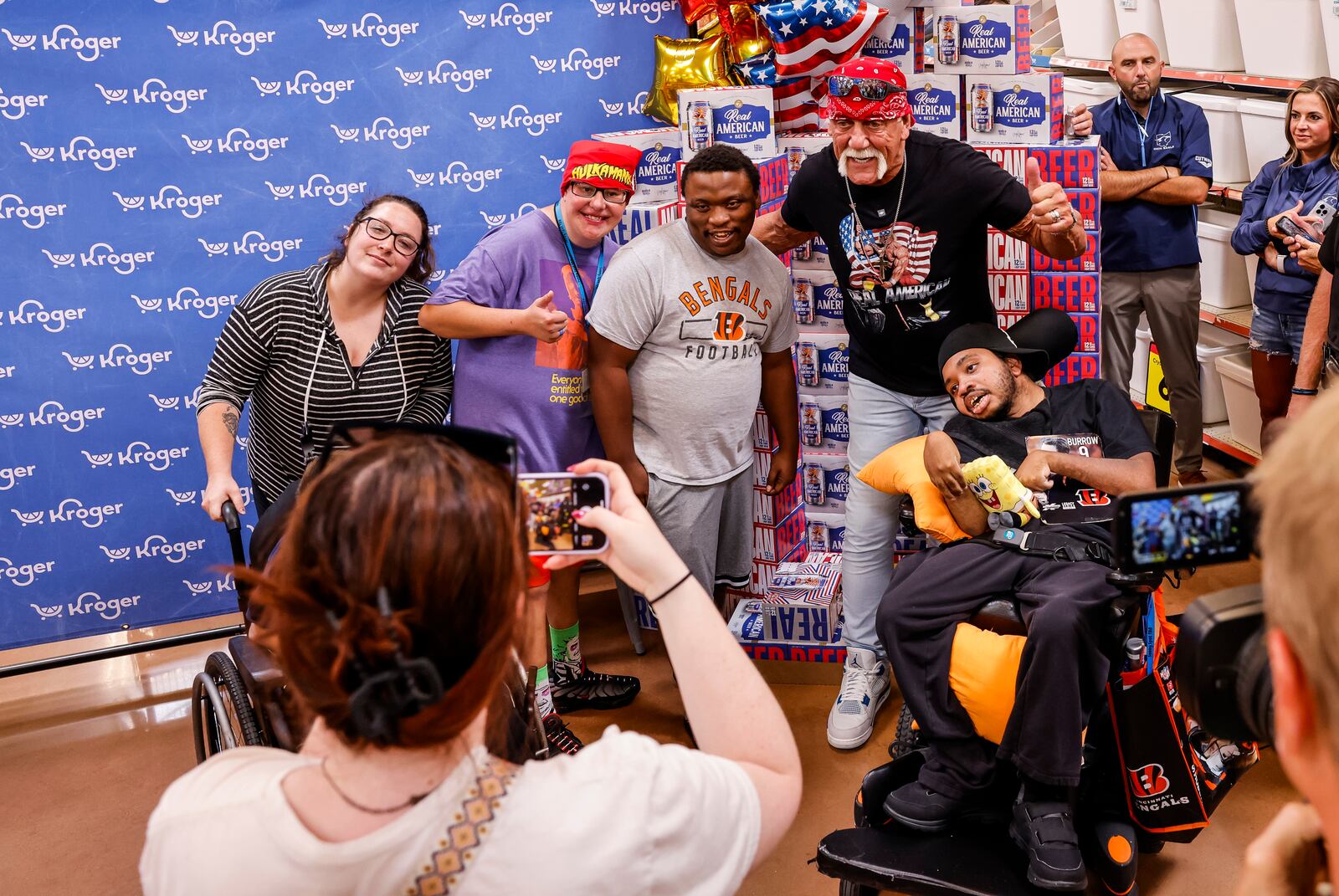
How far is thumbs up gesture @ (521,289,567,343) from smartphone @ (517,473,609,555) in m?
1.64

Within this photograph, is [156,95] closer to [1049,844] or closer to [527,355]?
[527,355]

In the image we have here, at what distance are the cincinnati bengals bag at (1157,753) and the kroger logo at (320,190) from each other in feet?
9.23

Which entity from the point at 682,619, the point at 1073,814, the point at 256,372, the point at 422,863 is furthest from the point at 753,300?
the point at 422,863

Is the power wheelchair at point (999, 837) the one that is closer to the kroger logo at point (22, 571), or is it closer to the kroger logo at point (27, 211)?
the kroger logo at point (22, 571)

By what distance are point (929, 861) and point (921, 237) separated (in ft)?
5.18

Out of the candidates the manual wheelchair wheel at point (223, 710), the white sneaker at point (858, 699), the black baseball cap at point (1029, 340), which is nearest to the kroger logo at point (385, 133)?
the black baseball cap at point (1029, 340)

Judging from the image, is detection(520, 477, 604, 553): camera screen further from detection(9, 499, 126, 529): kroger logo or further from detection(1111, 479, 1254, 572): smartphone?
detection(9, 499, 126, 529): kroger logo

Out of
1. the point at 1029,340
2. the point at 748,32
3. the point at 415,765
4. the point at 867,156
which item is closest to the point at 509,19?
the point at 748,32

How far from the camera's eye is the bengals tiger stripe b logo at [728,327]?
3.31 meters

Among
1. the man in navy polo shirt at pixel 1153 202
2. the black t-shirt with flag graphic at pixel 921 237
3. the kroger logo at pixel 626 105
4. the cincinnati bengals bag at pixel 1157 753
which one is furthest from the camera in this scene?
the man in navy polo shirt at pixel 1153 202

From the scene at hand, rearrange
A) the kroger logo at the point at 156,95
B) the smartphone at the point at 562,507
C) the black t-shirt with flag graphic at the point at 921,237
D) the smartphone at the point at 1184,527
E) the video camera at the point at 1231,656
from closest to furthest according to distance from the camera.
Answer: the video camera at the point at 1231,656
the smartphone at the point at 1184,527
the smartphone at the point at 562,507
the black t-shirt with flag graphic at the point at 921,237
the kroger logo at the point at 156,95

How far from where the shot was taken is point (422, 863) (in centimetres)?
109

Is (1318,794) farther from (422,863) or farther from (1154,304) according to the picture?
(1154,304)

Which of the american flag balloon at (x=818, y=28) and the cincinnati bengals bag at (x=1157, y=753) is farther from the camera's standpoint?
the american flag balloon at (x=818, y=28)
